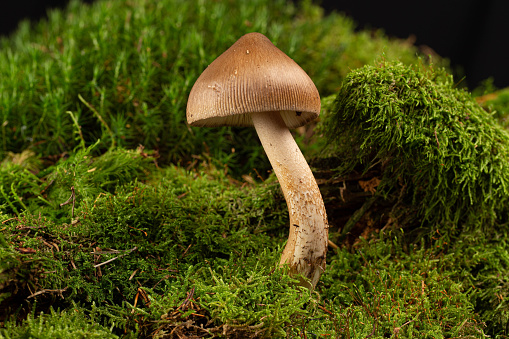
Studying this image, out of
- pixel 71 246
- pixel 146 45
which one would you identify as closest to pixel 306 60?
pixel 146 45

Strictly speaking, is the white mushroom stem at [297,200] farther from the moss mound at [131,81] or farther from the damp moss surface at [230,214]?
the moss mound at [131,81]

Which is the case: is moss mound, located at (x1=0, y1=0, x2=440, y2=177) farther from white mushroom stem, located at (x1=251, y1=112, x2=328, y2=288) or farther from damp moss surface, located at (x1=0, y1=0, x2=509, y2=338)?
white mushroom stem, located at (x1=251, y1=112, x2=328, y2=288)

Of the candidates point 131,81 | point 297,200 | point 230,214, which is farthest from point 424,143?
point 131,81

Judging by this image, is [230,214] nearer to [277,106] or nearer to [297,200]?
[297,200]

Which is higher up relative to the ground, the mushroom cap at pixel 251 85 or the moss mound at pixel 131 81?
the mushroom cap at pixel 251 85

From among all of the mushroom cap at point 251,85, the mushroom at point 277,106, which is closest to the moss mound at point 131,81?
the mushroom at point 277,106

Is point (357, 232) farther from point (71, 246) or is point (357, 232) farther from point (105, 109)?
point (105, 109)

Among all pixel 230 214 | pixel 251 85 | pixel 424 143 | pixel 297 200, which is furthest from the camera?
pixel 230 214

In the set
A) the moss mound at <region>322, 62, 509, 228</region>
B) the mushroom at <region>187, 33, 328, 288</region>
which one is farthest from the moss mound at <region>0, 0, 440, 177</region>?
the mushroom at <region>187, 33, 328, 288</region>
